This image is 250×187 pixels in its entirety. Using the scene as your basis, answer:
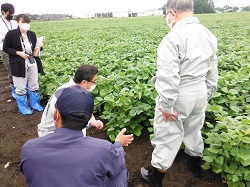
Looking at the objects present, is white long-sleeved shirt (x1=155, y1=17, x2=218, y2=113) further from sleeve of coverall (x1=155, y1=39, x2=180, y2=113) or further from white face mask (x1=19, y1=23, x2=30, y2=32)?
white face mask (x1=19, y1=23, x2=30, y2=32)

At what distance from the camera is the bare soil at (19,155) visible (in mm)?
2775

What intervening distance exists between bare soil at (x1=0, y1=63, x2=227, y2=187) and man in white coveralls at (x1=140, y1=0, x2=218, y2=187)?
1.40ft

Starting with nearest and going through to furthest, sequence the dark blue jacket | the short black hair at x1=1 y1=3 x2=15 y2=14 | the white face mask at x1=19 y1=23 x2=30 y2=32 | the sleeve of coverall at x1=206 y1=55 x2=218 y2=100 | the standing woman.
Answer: the dark blue jacket < the sleeve of coverall at x1=206 y1=55 x2=218 y2=100 < the white face mask at x1=19 y1=23 x2=30 y2=32 < the standing woman < the short black hair at x1=1 y1=3 x2=15 y2=14

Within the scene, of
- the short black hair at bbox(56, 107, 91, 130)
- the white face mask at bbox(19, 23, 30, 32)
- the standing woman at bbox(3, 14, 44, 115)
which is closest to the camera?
the short black hair at bbox(56, 107, 91, 130)

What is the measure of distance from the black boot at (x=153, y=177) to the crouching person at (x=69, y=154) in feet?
3.64

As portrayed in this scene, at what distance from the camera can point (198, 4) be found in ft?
268

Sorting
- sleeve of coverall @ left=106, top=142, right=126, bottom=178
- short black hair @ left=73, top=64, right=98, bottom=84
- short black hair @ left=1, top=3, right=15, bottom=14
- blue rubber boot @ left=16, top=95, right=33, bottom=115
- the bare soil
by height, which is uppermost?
short black hair @ left=1, top=3, right=15, bottom=14

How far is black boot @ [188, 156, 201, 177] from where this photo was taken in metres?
2.71

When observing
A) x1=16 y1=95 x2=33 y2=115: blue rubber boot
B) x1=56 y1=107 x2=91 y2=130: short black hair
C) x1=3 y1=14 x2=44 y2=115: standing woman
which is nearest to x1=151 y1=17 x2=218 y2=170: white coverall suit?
x1=56 y1=107 x2=91 y2=130: short black hair


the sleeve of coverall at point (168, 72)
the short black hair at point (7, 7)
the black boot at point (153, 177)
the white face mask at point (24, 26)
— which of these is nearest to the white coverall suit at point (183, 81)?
the sleeve of coverall at point (168, 72)

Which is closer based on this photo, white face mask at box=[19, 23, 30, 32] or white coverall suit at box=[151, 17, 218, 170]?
white coverall suit at box=[151, 17, 218, 170]

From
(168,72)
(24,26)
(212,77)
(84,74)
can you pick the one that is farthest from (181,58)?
(24,26)

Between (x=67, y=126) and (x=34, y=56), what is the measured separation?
336 cm

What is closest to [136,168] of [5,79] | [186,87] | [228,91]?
[186,87]
